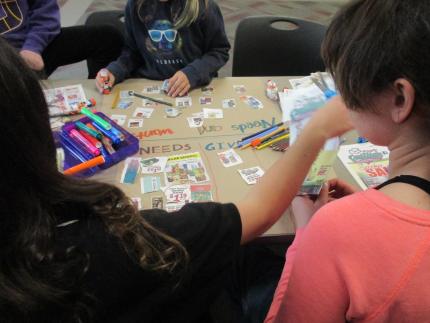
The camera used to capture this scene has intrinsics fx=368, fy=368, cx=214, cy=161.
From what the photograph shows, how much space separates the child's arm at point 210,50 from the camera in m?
1.34

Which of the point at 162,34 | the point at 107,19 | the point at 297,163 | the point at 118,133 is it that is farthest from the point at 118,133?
the point at 107,19

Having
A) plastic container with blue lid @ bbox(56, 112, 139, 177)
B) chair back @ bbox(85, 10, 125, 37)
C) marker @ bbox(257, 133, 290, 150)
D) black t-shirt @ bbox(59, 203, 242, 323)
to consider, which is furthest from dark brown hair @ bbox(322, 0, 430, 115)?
chair back @ bbox(85, 10, 125, 37)

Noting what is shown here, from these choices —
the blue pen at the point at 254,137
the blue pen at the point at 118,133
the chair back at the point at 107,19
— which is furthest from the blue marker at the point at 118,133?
the chair back at the point at 107,19

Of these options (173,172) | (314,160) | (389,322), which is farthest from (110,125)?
(389,322)

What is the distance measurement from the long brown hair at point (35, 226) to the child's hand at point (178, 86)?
775 mm

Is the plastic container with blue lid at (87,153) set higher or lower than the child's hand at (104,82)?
lower

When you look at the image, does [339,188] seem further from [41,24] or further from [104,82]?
[41,24]

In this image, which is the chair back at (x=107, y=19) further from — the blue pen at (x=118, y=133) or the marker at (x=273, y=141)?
the marker at (x=273, y=141)

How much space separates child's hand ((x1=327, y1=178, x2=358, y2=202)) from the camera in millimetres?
909

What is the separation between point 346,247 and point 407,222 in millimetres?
95

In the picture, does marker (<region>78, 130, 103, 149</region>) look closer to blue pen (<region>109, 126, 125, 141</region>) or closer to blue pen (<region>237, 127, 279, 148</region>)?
blue pen (<region>109, 126, 125, 141</region>)

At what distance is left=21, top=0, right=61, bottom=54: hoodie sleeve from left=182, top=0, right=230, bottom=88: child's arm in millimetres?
726

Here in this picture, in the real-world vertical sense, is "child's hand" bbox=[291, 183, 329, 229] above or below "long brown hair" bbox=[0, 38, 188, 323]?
below

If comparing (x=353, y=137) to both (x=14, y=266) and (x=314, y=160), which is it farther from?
(x=14, y=266)
